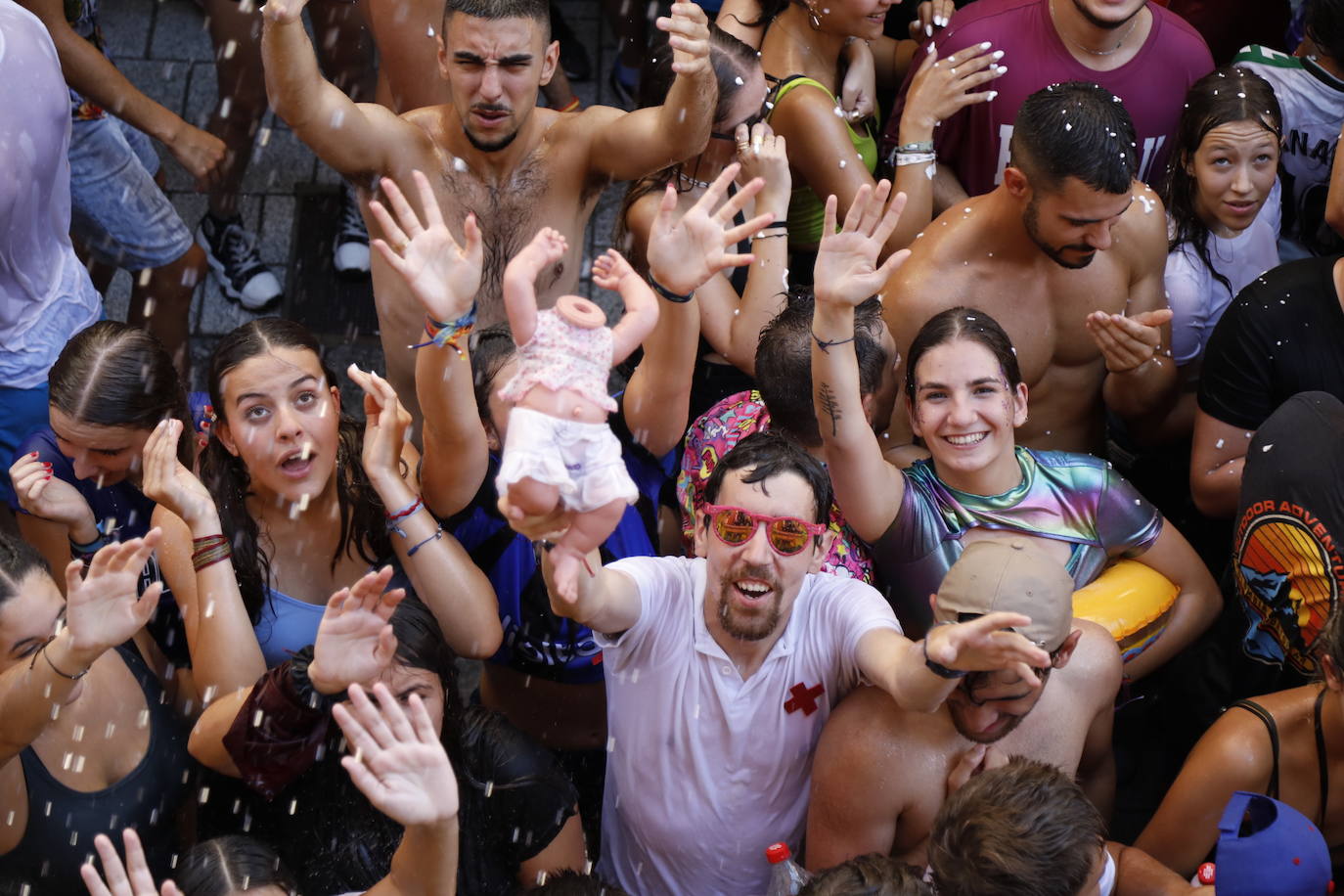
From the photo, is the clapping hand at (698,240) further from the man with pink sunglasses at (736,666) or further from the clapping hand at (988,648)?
the clapping hand at (988,648)

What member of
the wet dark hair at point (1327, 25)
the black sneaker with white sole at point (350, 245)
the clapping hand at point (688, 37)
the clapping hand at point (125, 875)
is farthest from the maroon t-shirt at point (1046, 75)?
the clapping hand at point (125, 875)

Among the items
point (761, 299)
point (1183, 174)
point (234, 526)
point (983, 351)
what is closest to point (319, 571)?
point (234, 526)

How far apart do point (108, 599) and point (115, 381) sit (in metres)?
0.91

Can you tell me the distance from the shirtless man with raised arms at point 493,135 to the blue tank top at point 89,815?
1552 mm

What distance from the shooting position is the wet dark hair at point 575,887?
2.73 meters

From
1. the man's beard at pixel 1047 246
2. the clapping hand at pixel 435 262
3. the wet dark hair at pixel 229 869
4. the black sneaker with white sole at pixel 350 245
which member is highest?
the man's beard at pixel 1047 246

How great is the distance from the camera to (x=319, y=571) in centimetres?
348

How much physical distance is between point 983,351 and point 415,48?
263 centimetres

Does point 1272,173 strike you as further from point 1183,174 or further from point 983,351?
point 983,351

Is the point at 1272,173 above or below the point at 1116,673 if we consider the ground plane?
above

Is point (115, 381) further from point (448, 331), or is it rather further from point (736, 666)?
point (736, 666)

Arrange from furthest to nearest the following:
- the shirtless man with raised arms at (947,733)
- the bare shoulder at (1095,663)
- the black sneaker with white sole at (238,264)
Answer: the black sneaker with white sole at (238,264) < the bare shoulder at (1095,663) < the shirtless man with raised arms at (947,733)

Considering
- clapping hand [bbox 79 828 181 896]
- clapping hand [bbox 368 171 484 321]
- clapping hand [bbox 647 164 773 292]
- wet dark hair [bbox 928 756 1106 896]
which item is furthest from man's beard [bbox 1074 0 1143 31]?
clapping hand [bbox 79 828 181 896]

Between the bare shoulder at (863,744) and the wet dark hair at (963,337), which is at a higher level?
the wet dark hair at (963,337)
